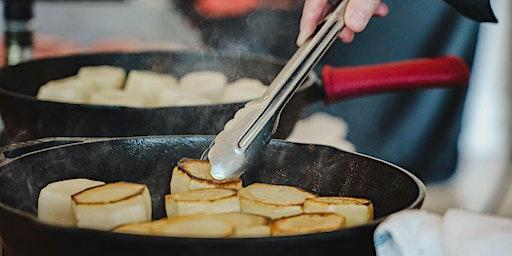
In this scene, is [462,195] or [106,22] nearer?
[462,195]

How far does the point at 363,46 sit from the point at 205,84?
3.01ft

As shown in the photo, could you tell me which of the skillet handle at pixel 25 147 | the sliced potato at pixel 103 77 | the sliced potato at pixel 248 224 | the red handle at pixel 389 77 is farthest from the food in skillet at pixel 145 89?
the sliced potato at pixel 248 224

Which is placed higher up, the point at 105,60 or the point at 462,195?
the point at 105,60

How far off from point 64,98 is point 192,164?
59 centimetres

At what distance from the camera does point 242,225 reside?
3.14 ft

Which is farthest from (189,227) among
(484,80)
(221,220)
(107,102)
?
(484,80)

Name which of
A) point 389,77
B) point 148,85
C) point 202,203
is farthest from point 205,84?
point 202,203

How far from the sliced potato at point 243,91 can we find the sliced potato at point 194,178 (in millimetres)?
478

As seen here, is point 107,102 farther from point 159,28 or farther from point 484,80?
point 484,80

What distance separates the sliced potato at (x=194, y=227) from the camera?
90cm

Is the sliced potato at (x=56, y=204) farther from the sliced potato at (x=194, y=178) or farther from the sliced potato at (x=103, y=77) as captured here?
the sliced potato at (x=103, y=77)

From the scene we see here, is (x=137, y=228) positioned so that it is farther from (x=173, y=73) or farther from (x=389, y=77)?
(x=173, y=73)

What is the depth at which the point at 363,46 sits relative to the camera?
256cm

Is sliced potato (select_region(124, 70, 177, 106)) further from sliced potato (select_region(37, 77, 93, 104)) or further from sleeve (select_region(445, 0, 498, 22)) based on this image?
sleeve (select_region(445, 0, 498, 22))
